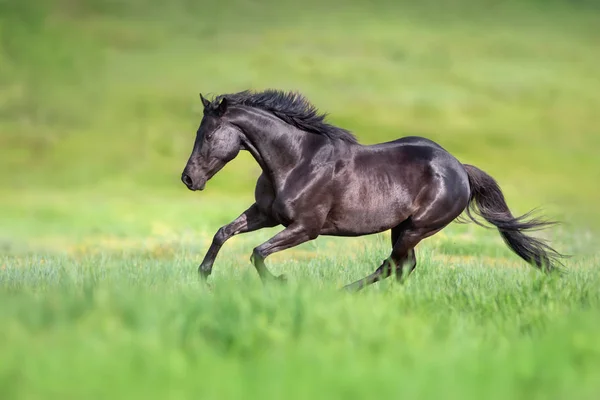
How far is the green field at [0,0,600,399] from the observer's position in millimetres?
4230

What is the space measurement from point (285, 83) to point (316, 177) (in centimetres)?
3926

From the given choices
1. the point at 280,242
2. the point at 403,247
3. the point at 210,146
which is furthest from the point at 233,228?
the point at 403,247

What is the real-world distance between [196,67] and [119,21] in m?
8.26

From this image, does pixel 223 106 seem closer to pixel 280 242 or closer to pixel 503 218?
pixel 280 242

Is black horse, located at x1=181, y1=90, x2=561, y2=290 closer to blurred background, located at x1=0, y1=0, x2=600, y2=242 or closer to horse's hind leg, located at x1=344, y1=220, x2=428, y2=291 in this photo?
horse's hind leg, located at x1=344, y1=220, x2=428, y2=291

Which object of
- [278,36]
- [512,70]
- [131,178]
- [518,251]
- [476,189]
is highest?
[278,36]

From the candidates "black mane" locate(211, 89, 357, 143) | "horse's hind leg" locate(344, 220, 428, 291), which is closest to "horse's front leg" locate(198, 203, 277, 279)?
"black mane" locate(211, 89, 357, 143)

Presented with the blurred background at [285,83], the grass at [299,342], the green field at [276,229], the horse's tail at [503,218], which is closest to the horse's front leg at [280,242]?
the green field at [276,229]

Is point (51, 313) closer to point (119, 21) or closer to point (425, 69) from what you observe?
point (425, 69)

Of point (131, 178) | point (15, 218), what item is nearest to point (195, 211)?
point (15, 218)

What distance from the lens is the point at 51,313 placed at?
5.05 m

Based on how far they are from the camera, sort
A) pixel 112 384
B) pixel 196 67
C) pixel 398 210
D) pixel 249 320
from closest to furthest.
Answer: pixel 112 384, pixel 249 320, pixel 398 210, pixel 196 67

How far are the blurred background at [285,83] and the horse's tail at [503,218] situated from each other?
17564 millimetres

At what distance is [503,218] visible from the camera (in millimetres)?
9336
